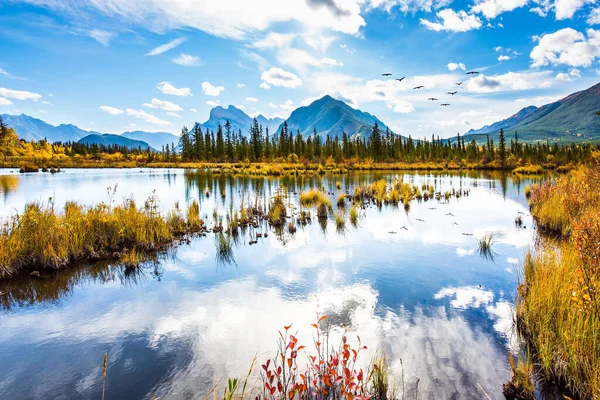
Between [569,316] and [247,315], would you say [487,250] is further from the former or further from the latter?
[247,315]

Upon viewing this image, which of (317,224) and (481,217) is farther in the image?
(481,217)

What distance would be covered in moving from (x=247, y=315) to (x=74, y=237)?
759 cm

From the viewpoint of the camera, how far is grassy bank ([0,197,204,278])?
924cm

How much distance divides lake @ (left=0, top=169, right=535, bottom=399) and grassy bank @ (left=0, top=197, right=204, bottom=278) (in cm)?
67

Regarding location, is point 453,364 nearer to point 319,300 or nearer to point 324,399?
point 324,399

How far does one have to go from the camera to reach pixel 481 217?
1864 cm

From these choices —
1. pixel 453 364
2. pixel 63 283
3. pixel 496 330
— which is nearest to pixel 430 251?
pixel 496 330

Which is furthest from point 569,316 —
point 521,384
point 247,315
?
point 247,315

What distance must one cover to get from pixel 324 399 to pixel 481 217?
1808 cm

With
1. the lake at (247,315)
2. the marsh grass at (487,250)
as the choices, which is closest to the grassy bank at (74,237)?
the lake at (247,315)

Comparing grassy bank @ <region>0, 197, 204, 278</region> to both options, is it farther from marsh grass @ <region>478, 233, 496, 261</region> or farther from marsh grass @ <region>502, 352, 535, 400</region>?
marsh grass @ <region>478, 233, 496, 261</region>

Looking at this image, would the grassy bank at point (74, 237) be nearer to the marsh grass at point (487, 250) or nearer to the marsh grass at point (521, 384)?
the marsh grass at point (521, 384)

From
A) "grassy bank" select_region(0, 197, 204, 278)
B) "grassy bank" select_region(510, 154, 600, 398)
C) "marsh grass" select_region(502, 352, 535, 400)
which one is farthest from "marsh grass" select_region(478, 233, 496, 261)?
"grassy bank" select_region(0, 197, 204, 278)

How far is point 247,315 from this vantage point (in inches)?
278
